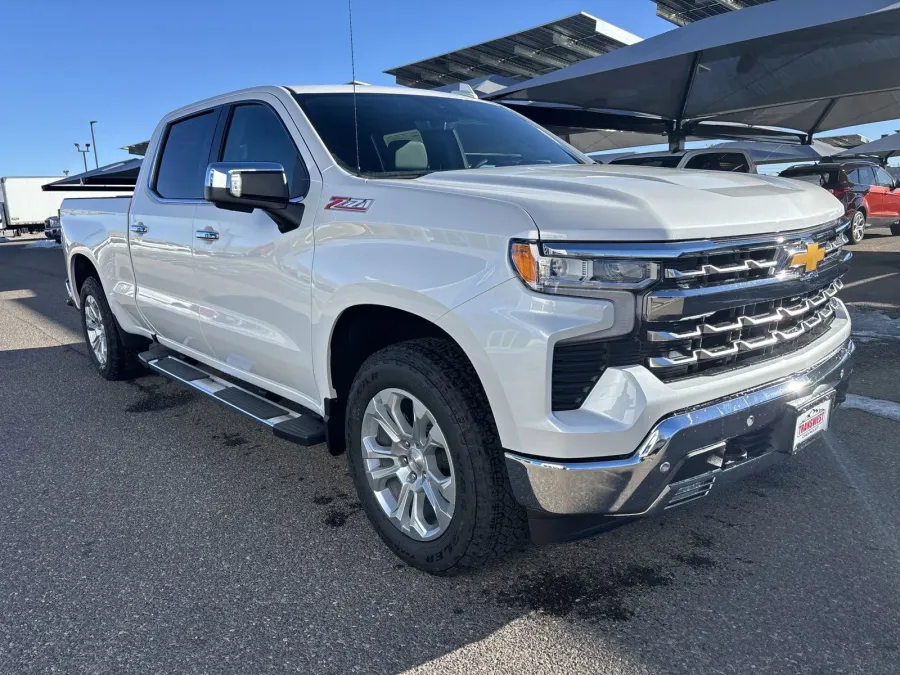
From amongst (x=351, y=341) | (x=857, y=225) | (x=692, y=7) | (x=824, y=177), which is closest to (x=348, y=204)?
(x=351, y=341)

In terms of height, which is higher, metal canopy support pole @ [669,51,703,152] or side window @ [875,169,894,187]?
metal canopy support pole @ [669,51,703,152]

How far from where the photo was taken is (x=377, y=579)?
264 centimetres

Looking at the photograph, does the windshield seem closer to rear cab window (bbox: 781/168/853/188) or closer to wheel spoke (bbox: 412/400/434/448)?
wheel spoke (bbox: 412/400/434/448)

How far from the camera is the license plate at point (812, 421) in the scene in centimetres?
247

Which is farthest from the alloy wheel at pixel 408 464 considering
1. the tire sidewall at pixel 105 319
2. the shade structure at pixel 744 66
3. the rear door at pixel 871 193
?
the rear door at pixel 871 193

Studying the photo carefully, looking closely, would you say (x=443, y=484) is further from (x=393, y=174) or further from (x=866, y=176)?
(x=866, y=176)

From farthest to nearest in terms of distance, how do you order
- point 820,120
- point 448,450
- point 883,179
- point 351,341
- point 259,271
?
1. point 820,120
2. point 883,179
3. point 259,271
4. point 351,341
5. point 448,450

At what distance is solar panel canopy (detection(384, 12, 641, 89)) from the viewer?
85.1 ft

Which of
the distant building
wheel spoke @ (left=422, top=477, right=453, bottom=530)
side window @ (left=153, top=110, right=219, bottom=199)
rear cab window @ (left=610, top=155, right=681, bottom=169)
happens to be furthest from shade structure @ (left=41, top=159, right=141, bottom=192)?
wheel spoke @ (left=422, top=477, right=453, bottom=530)

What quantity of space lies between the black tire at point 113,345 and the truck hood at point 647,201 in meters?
3.40

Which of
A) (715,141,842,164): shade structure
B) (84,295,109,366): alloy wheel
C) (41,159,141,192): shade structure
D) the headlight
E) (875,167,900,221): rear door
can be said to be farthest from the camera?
(715,141,842,164): shade structure

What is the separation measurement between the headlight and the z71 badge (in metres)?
0.83

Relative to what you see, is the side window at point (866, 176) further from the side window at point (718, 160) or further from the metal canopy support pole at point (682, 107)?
the side window at point (718, 160)

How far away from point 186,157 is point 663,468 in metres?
3.41
